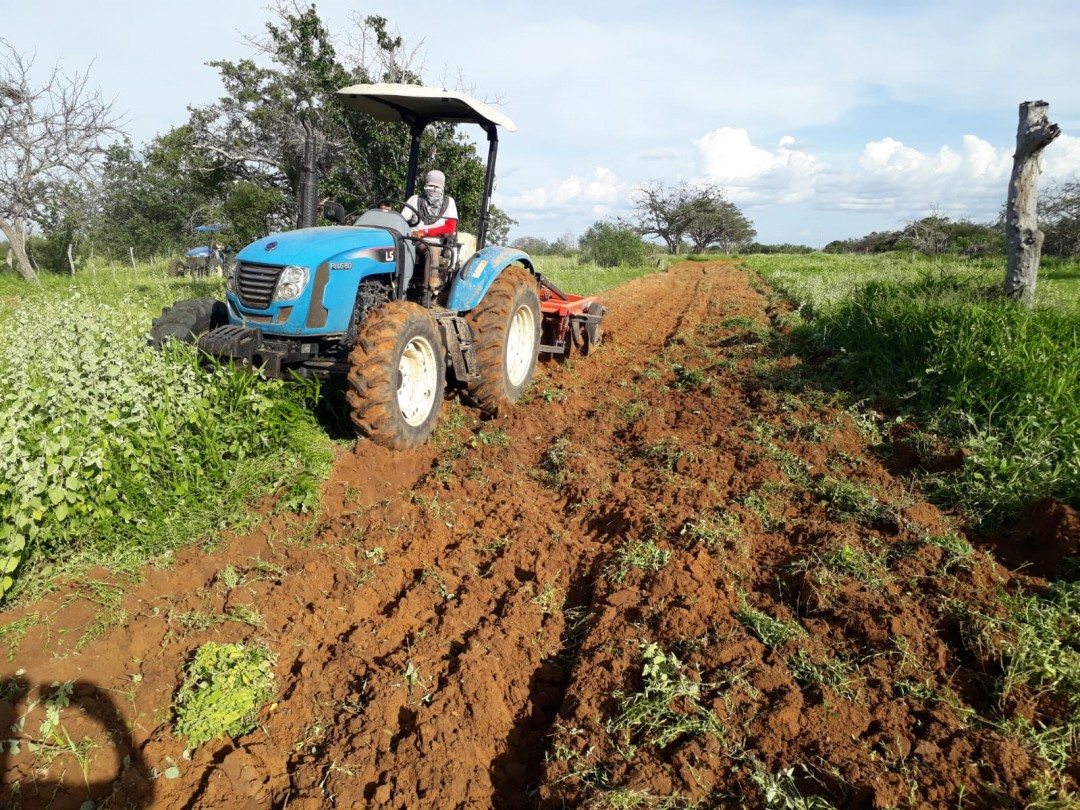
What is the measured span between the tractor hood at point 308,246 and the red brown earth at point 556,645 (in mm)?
1276

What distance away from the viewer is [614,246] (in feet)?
90.6

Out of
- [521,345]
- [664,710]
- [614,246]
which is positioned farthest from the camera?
[614,246]

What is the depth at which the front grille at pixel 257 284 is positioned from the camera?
4.23 m

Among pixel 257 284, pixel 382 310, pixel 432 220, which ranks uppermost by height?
pixel 432 220

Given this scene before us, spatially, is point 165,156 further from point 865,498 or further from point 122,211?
point 122,211

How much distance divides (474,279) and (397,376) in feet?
5.14

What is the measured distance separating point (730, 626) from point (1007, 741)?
957 millimetres

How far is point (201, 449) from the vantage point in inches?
145

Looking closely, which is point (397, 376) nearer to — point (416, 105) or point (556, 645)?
point (556, 645)

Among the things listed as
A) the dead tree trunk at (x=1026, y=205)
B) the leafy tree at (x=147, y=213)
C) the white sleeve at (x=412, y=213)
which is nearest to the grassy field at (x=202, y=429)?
the dead tree trunk at (x=1026, y=205)

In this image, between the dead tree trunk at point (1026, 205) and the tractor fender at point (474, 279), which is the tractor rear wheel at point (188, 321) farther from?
the dead tree trunk at point (1026, 205)

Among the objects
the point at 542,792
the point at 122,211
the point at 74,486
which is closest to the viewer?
the point at 542,792

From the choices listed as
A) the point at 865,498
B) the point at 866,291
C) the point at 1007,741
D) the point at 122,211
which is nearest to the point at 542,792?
the point at 1007,741

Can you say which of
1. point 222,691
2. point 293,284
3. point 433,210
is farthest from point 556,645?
point 433,210
